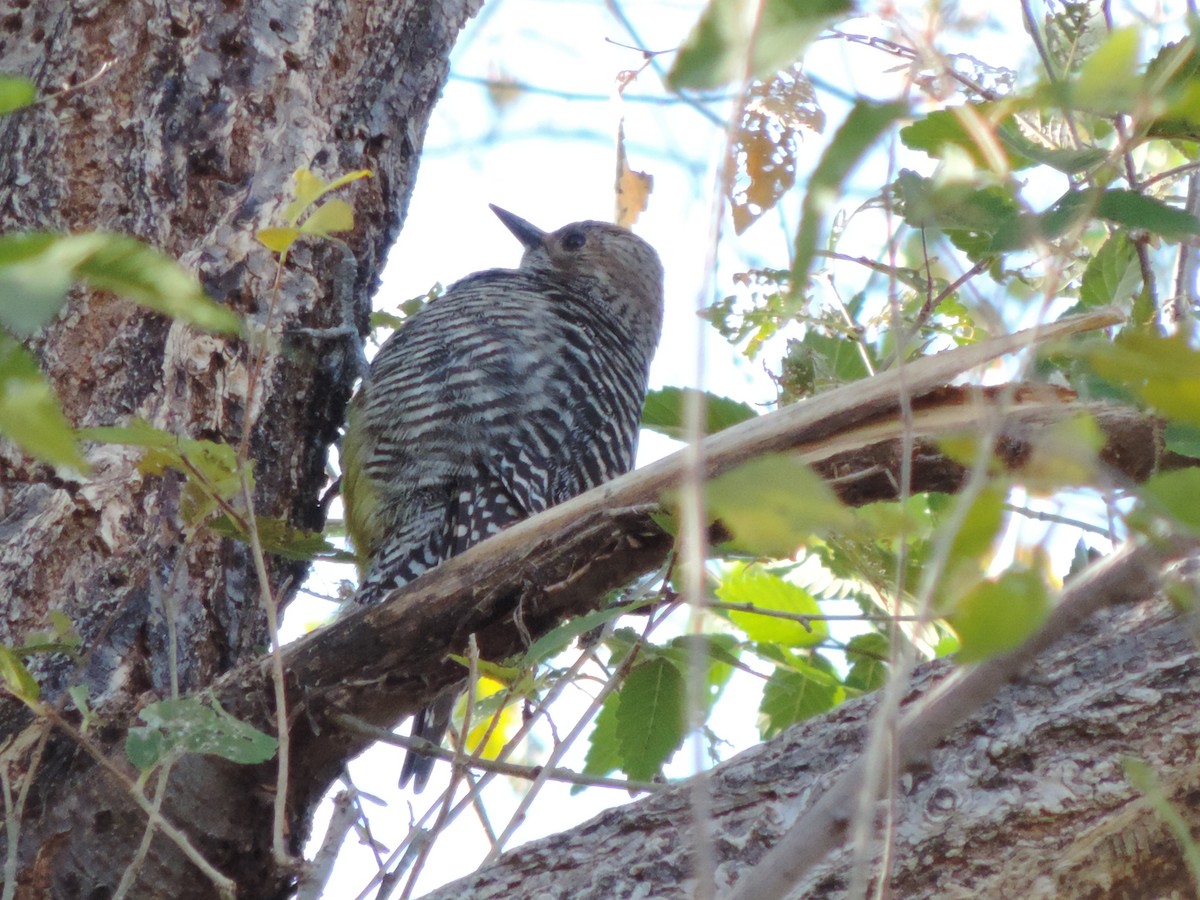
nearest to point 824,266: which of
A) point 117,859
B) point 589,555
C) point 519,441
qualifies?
point 589,555

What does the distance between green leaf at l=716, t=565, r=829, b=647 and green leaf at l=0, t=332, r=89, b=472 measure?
2.08 meters

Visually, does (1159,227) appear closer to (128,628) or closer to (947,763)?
(947,763)

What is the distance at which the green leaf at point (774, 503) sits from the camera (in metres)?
0.80

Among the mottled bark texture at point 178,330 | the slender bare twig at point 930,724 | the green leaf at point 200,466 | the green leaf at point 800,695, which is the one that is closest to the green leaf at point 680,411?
the green leaf at point 800,695

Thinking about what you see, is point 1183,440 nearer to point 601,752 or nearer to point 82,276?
point 601,752

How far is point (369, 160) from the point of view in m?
3.10

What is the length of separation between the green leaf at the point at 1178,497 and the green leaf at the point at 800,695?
6.24 feet

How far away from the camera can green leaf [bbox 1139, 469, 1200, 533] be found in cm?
85

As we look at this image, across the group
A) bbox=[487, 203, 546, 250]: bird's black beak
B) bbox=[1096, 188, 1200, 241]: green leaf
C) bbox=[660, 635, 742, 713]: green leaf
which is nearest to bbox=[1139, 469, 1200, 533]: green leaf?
bbox=[660, 635, 742, 713]: green leaf

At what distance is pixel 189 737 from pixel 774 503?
4.23 ft

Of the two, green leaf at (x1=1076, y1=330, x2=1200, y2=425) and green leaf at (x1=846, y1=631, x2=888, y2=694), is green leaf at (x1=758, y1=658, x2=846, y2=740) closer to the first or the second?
green leaf at (x1=846, y1=631, x2=888, y2=694)

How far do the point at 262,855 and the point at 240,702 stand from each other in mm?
275

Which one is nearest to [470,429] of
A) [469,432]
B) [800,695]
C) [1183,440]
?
[469,432]

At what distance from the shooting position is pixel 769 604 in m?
2.99
